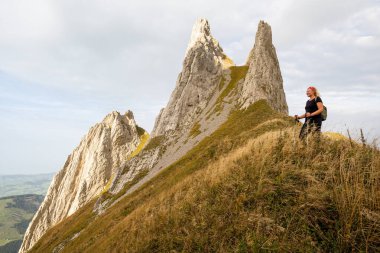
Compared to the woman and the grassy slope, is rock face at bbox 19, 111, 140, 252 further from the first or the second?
the grassy slope

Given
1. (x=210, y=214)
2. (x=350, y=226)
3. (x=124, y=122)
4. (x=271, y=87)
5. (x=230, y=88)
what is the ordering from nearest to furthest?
(x=350, y=226)
(x=210, y=214)
(x=271, y=87)
(x=230, y=88)
(x=124, y=122)

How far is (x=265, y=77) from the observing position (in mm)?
54250

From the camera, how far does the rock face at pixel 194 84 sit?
73.4 m

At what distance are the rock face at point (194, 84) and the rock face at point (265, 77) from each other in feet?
62.7

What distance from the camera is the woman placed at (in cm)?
1143

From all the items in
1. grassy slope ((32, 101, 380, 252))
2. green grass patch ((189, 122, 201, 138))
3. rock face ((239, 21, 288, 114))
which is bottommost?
grassy slope ((32, 101, 380, 252))

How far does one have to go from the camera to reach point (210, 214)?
763 cm

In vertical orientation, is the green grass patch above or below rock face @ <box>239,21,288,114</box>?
below

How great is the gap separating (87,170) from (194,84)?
43356mm

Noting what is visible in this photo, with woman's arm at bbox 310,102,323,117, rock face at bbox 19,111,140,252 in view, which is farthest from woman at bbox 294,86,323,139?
rock face at bbox 19,111,140,252

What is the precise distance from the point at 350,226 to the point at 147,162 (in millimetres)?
→ 51650

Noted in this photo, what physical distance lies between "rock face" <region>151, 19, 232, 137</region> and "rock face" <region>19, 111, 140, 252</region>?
1518cm

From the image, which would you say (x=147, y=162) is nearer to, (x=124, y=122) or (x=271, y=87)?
(x=271, y=87)

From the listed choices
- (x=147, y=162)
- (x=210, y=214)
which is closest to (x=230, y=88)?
(x=147, y=162)
